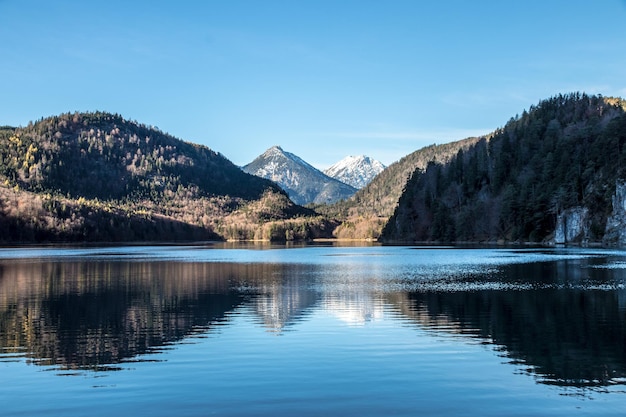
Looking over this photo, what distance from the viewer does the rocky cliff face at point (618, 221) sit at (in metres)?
147

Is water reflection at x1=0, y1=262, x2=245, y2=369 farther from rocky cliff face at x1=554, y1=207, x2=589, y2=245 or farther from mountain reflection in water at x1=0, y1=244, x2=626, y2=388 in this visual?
rocky cliff face at x1=554, y1=207, x2=589, y2=245

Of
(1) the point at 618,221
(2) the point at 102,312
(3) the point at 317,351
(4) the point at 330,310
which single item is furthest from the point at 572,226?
(3) the point at 317,351

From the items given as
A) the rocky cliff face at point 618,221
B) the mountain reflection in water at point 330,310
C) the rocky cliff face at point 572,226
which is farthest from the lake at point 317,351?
the rocky cliff face at point 572,226

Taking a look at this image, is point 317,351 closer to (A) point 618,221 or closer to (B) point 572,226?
(A) point 618,221

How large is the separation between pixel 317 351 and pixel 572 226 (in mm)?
159009

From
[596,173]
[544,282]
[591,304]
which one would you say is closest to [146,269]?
[544,282]

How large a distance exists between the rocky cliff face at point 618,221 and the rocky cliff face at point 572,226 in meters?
12.3

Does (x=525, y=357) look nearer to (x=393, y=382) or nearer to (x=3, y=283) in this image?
(x=393, y=382)

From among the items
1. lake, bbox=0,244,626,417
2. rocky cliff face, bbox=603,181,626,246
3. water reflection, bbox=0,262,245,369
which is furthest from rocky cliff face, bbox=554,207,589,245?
water reflection, bbox=0,262,245,369

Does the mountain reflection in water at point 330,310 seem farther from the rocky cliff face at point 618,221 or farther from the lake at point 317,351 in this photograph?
the rocky cliff face at point 618,221

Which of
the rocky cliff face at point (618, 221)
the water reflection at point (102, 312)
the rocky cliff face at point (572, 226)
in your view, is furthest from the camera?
the rocky cliff face at point (572, 226)

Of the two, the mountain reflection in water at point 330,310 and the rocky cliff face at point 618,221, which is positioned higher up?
the rocky cliff face at point 618,221

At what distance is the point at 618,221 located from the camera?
150 meters

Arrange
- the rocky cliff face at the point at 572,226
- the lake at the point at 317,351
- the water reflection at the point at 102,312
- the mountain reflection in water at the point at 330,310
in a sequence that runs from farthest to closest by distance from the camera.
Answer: the rocky cliff face at the point at 572,226, the water reflection at the point at 102,312, the mountain reflection in water at the point at 330,310, the lake at the point at 317,351
